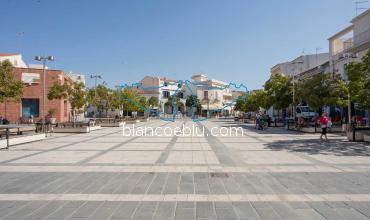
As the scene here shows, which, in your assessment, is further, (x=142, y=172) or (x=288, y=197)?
(x=142, y=172)

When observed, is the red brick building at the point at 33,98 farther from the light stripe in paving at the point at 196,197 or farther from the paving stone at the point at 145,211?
the paving stone at the point at 145,211

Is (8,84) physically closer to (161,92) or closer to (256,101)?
(256,101)

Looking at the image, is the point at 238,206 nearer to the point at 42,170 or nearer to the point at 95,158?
the point at 42,170

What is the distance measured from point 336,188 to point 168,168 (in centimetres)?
443

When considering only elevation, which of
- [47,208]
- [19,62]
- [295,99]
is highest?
[19,62]

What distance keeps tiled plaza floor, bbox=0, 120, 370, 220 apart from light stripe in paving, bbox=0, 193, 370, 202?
0.06ft

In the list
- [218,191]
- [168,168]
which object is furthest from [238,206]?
[168,168]

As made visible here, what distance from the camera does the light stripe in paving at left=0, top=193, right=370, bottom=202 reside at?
6266 millimetres

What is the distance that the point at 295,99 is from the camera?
30.0 m

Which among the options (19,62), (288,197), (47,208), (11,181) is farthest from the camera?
(19,62)

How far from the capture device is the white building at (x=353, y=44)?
28708 mm

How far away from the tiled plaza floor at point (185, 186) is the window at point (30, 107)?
35.9 m

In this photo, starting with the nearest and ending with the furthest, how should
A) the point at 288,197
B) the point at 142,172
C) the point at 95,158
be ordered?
the point at 288,197
the point at 142,172
the point at 95,158

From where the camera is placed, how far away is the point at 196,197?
6.44 metres
